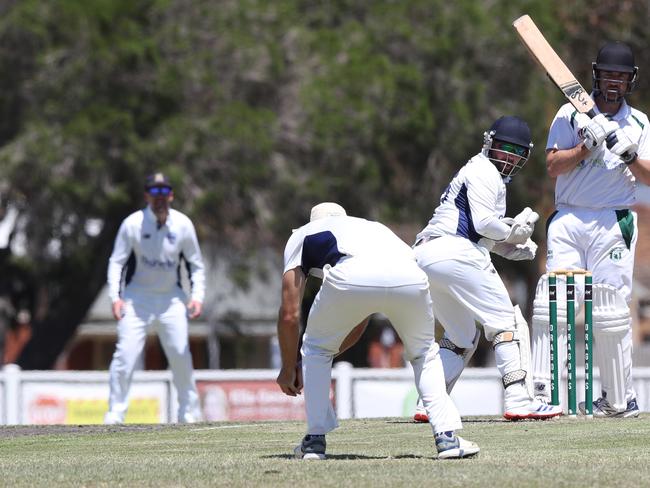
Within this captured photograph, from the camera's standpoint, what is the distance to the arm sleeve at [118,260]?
13.8 m

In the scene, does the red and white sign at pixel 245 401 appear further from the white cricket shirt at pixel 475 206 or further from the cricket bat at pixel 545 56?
the white cricket shirt at pixel 475 206

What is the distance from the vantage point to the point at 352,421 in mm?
11656

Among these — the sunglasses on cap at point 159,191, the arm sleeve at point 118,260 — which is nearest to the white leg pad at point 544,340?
the sunglasses on cap at point 159,191

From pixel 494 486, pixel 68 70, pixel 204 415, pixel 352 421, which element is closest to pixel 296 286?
pixel 494 486

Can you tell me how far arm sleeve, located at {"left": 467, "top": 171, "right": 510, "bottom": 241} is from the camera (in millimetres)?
9875

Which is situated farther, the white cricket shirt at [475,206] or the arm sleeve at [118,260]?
the arm sleeve at [118,260]

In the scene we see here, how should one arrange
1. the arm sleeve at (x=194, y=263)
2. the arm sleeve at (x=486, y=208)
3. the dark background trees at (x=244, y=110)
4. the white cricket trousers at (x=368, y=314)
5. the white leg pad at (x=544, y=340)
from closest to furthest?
the white cricket trousers at (x=368, y=314)
the arm sleeve at (x=486, y=208)
the white leg pad at (x=544, y=340)
the arm sleeve at (x=194, y=263)
the dark background trees at (x=244, y=110)

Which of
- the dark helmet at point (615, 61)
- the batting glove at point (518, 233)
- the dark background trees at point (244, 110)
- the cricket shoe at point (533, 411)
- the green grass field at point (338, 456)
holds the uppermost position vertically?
the dark background trees at point (244, 110)

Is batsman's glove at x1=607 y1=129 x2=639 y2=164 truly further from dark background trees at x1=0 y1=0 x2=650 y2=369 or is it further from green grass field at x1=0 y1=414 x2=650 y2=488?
dark background trees at x1=0 y1=0 x2=650 y2=369

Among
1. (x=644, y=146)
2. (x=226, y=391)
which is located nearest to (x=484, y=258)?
(x=644, y=146)

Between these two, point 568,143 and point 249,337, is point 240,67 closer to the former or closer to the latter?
point 249,337

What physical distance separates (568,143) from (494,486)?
13.7ft

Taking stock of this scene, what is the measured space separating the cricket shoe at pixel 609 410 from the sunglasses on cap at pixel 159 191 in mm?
4440

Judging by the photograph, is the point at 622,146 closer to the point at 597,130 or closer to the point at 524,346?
the point at 597,130
